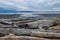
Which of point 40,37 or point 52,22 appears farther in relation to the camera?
point 52,22

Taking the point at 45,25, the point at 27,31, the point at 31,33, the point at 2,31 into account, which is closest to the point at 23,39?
the point at 31,33

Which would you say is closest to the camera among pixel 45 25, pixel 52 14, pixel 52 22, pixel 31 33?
pixel 31 33

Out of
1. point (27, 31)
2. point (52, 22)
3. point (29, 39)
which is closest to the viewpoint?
point (29, 39)

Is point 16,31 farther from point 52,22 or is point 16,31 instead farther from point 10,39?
point 52,22

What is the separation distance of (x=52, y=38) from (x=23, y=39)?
634 mm

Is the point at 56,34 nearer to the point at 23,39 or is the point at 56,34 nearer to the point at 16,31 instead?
the point at 23,39

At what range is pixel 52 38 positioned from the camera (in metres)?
3.17

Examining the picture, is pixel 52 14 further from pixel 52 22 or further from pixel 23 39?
pixel 23 39

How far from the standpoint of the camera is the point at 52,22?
4625mm

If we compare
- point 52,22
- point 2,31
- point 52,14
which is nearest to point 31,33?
point 2,31

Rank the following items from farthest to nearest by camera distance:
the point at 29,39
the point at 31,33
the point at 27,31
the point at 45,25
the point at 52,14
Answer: the point at 52,14, the point at 45,25, the point at 27,31, the point at 31,33, the point at 29,39

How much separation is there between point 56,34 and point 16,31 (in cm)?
103

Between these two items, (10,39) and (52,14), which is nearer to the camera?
(10,39)

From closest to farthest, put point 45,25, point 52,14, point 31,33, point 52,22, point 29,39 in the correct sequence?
1. point 29,39
2. point 31,33
3. point 45,25
4. point 52,22
5. point 52,14
